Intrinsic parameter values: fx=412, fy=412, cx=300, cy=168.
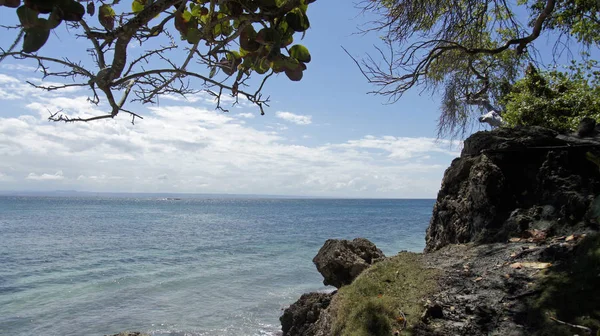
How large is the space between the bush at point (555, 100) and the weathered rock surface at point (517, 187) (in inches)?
110

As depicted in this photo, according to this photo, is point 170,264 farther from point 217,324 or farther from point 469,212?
point 469,212

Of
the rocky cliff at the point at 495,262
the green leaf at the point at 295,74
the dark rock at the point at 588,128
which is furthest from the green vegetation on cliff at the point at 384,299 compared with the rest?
the dark rock at the point at 588,128

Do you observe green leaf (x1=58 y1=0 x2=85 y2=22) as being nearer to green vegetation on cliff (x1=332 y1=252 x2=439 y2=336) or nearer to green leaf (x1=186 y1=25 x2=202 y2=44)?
green leaf (x1=186 y1=25 x2=202 y2=44)

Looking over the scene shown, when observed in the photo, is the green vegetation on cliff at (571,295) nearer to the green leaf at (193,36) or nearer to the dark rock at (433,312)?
the dark rock at (433,312)

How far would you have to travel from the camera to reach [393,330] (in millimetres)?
3854

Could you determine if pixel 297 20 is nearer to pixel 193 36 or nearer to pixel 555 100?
pixel 193 36

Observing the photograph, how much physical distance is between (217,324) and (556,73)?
998cm

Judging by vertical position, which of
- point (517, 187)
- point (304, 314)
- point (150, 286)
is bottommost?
point (150, 286)

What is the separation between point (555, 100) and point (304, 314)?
668 cm

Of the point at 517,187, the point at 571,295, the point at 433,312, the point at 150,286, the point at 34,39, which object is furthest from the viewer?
the point at 150,286

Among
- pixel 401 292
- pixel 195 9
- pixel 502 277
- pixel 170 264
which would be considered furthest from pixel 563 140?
pixel 170 264

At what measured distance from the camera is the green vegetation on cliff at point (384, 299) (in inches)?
158

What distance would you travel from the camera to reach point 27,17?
180 centimetres

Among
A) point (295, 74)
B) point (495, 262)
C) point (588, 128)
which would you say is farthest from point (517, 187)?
point (295, 74)
